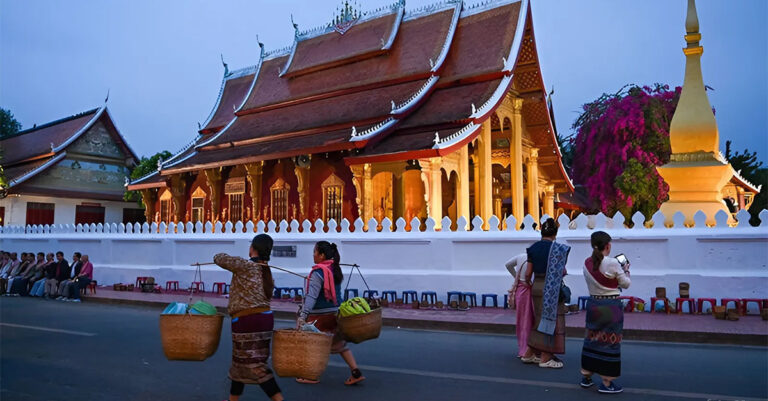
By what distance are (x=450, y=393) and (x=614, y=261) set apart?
5.47ft

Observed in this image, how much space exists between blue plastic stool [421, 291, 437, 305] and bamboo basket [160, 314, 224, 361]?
6.51m

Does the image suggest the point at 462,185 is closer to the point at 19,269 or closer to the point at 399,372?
the point at 399,372

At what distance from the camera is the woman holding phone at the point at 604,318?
4.76 m

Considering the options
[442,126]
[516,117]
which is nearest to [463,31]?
[516,117]

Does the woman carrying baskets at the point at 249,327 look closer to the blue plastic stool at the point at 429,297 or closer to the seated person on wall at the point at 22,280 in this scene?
the blue plastic stool at the point at 429,297

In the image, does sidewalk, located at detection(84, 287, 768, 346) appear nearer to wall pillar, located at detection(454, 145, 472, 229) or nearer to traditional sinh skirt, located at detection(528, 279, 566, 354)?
traditional sinh skirt, located at detection(528, 279, 566, 354)

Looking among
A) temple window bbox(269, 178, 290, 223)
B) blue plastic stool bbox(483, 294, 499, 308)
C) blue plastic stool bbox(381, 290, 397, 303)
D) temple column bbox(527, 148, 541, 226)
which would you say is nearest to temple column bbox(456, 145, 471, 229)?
blue plastic stool bbox(381, 290, 397, 303)

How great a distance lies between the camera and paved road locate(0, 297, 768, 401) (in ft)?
15.6

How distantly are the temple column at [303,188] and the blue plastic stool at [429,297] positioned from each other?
6504 millimetres

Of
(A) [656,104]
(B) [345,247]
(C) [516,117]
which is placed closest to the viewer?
(B) [345,247]

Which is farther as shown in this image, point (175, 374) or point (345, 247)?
point (345, 247)

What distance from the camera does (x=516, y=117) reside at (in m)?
17.1

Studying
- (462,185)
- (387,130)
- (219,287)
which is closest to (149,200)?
(219,287)

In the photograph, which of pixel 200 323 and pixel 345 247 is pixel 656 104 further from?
pixel 200 323
